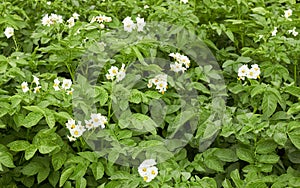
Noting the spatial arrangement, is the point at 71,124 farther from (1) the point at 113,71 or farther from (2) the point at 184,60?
(2) the point at 184,60

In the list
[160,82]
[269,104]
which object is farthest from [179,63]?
[269,104]

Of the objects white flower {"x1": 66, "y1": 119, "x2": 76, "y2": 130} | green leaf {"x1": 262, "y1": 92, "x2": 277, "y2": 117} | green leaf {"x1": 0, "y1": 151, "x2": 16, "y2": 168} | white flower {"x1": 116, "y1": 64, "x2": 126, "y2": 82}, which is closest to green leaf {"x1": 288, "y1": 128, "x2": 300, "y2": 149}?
green leaf {"x1": 262, "y1": 92, "x2": 277, "y2": 117}

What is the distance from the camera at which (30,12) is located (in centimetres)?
277

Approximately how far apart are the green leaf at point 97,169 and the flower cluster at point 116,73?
356 mm

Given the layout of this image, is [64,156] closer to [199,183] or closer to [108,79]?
[108,79]

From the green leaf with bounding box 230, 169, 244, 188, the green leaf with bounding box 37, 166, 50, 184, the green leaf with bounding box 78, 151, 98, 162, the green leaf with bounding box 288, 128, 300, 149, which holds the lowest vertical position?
the green leaf with bounding box 37, 166, 50, 184

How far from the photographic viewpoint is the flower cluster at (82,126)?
1.79 meters

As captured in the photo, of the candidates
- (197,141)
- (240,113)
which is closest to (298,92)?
(240,113)

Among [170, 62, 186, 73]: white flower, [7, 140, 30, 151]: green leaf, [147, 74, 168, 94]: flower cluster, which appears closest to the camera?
[7, 140, 30, 151]: green leaf

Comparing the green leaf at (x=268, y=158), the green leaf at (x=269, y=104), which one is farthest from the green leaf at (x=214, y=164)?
the green leaf at (x=269, y=104)

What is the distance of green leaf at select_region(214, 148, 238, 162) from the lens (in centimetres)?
183

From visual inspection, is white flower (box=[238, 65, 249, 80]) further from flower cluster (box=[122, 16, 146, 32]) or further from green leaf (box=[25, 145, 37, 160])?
green leaf (box=[25, 145, 37, 160])

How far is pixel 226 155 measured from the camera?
1.84 metres

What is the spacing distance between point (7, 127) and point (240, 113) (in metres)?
0.92
